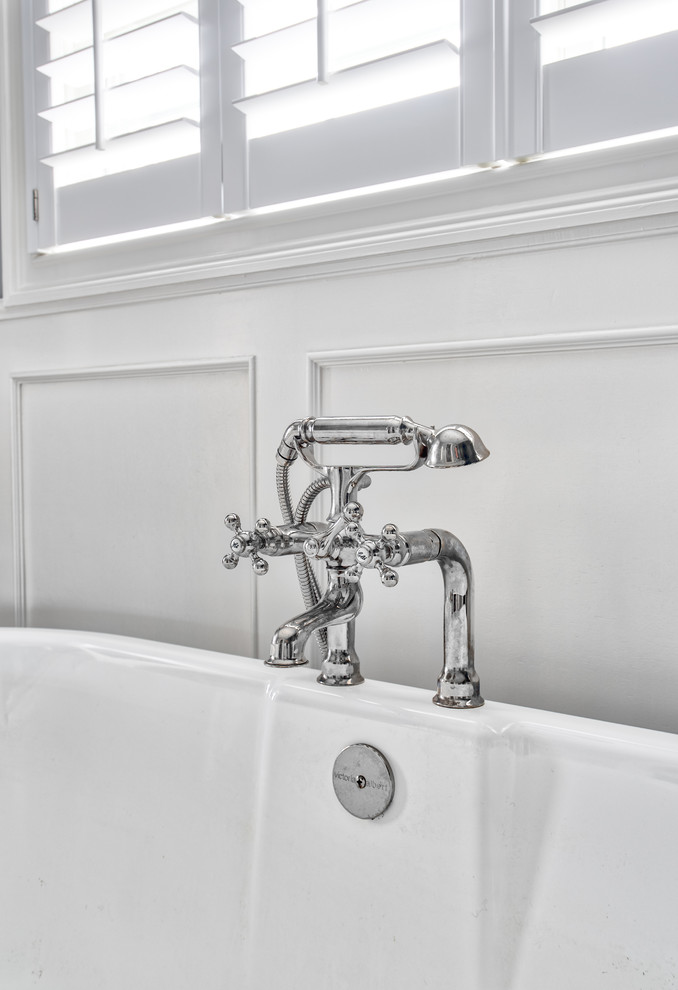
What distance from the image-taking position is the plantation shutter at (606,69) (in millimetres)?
771

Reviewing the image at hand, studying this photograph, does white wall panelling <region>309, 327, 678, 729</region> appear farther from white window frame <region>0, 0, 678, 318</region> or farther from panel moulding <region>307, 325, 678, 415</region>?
white window frame <region>0, 0, 678, 318</region>

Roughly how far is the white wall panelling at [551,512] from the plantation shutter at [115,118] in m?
0.40

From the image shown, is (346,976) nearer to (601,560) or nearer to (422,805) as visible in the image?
(422,805)

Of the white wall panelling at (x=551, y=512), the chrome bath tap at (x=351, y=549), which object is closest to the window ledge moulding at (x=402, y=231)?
the white wall panelling at (x=551, y=512)

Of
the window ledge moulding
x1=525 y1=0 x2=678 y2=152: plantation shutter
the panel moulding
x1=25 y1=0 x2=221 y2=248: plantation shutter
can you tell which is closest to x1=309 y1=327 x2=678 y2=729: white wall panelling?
the panel moulding

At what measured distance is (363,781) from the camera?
2.41ft

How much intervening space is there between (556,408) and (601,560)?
16 cm

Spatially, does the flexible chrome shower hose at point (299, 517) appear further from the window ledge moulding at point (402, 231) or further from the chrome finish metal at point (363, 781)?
the window ledge moulding at point (402, 231)

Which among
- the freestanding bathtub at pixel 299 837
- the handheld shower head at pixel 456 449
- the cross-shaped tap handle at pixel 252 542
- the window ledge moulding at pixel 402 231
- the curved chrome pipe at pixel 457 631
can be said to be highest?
the window ledge moulding at pixel 402 231

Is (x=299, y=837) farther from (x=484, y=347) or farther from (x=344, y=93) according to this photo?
(x=344, y=93)

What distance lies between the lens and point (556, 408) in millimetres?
832

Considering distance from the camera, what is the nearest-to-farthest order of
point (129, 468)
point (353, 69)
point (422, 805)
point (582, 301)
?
point (422, 805) → point (582, 301) → point (353, 69) → point (129, 468)

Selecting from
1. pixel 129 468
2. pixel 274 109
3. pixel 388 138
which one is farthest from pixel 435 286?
pixel 129 468

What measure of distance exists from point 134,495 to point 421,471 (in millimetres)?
468
